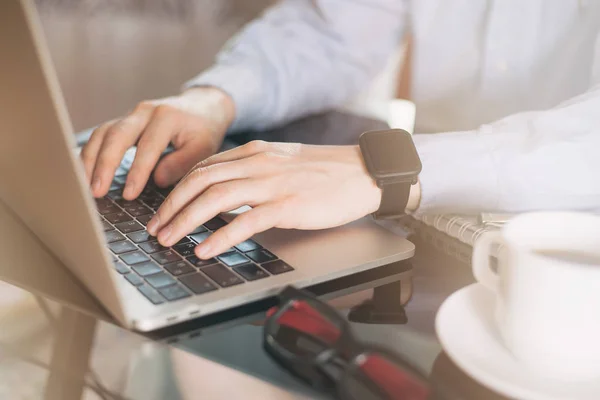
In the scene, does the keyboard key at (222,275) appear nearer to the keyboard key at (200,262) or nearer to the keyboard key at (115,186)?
the keyboard key at (200,262)

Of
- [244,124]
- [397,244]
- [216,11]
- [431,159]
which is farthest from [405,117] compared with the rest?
[216,11]

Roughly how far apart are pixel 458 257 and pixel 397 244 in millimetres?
54

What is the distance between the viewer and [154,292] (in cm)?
45

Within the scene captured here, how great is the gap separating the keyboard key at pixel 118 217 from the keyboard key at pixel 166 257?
0.31 feet

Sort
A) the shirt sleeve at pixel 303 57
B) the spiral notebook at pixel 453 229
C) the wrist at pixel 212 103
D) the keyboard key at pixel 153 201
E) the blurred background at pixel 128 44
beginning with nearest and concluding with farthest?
the spiral notebook at pixel 453 229
the keyboard key at pixel 153 201
the wrist at pixel 212 103
the shirt sleeve at pixel 303 57
the blurred background at pixel 128 44

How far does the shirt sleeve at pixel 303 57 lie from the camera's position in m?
0.94

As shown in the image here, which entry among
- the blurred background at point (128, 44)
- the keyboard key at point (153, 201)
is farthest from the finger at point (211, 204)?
the blurred background at point (128, 44)

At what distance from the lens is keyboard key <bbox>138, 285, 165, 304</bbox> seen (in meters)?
0.44

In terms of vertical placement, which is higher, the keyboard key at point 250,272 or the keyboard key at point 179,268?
the keyboard key at point 179,268

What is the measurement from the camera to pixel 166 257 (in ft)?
1.67

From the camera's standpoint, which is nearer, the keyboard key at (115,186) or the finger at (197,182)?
the finger at (197,182)

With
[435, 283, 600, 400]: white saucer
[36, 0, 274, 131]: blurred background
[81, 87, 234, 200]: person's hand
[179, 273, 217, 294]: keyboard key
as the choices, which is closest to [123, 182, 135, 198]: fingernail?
[81, 87, 234, 200]: person's hand

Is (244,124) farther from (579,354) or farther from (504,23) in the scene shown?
(579,354)

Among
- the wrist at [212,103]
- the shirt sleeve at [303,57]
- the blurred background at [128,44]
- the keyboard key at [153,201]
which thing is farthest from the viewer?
the blurred background at [128,44]
